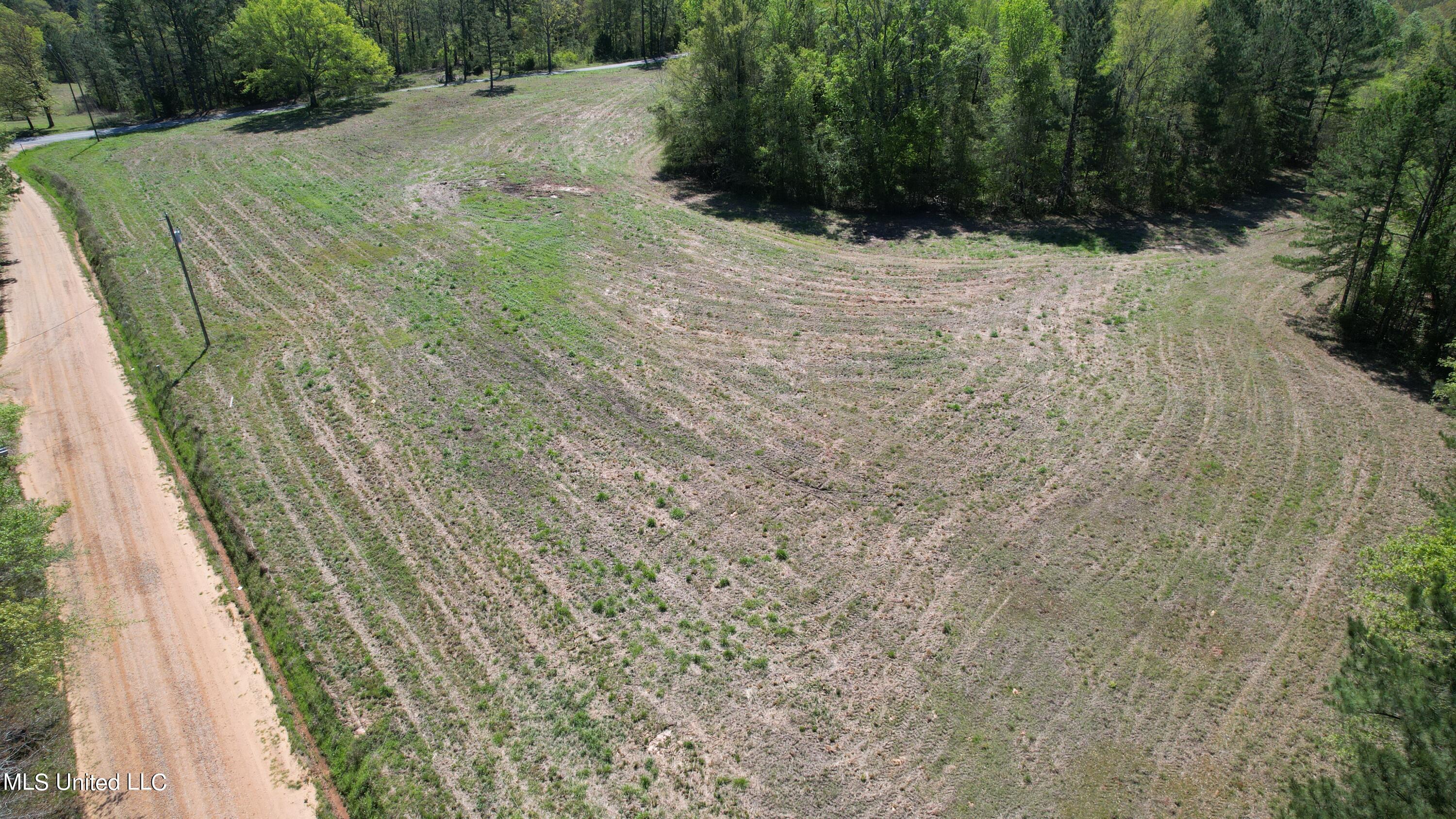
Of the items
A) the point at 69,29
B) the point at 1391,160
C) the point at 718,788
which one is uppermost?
the point at 69,29

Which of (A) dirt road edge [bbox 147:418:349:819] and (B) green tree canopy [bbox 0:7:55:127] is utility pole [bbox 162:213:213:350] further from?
(B) green tree canopy [bbox 0:7:55:127]

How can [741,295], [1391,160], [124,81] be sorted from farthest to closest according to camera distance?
[124,81], [741,295], [1391,160]

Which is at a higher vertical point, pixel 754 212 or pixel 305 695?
pixel 754 212

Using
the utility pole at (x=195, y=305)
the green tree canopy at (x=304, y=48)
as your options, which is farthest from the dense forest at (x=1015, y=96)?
the green tree canopy at (x=304, y=48)

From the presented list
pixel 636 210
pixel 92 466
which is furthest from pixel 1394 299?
pixel 92 466

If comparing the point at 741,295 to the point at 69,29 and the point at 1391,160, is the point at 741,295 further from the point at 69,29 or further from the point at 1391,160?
the point at 69,29

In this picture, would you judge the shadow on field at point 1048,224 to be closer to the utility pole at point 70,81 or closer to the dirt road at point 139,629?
the dirt road at point 139,629

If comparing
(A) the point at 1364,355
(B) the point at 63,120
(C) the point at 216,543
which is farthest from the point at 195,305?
(B) the point at 63,120
